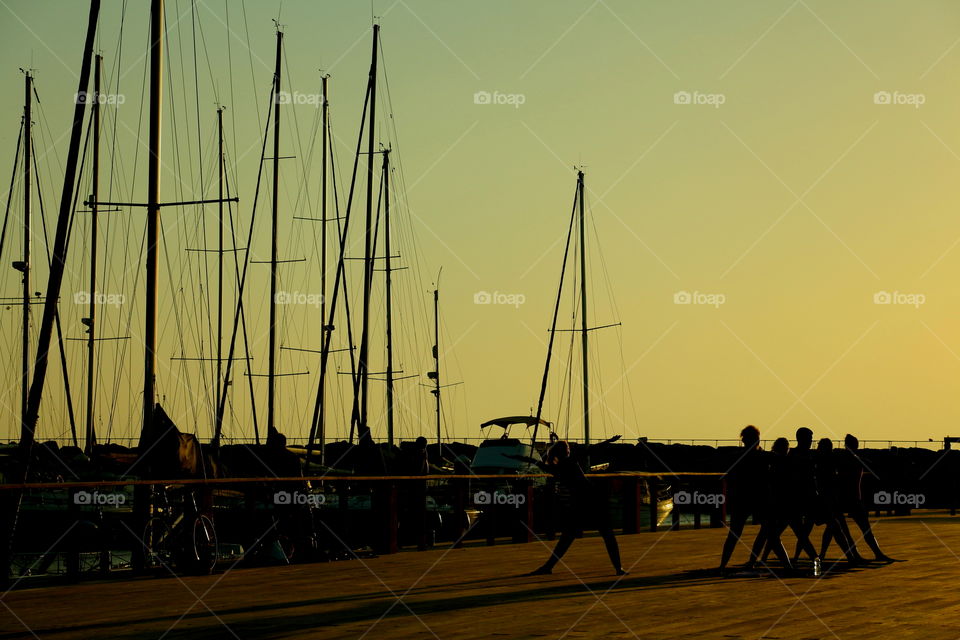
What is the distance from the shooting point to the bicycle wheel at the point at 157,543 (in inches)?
668

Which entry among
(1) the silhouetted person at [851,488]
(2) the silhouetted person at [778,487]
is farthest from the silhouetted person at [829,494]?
(2) the silhouetted person at [778,487]

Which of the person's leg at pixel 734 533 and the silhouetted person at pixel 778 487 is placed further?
the person's leg at pixel 734 533

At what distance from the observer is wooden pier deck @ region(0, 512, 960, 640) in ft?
37.7

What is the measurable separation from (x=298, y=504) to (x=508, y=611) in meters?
6.92

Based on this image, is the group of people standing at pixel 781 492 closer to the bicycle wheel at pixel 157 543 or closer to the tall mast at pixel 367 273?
the bicycle wheel at pixel 157 543

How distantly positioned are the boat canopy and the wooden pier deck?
2923 centimetres

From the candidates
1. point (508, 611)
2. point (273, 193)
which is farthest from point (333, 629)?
point (273, 193)

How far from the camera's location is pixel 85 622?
12.2 meters

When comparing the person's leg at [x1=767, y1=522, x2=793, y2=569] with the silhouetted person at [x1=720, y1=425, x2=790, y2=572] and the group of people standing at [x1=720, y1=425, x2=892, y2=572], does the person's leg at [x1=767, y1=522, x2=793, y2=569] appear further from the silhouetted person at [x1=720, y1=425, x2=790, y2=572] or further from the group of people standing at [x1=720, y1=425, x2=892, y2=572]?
the silhouetted person at [x1=720, y1=425, x2=790, y2=572]

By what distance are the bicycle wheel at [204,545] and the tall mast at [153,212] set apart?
1.75 meters

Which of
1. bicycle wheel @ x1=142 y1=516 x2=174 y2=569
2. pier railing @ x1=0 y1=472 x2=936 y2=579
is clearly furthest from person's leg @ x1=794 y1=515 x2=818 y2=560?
bicycle wheel @ x1=142 y1=516 x2=174 y2=569

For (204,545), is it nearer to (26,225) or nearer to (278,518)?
(278,518)

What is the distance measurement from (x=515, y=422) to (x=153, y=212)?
31.3 m

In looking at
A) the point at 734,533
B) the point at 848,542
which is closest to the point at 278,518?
the point at 734,533
